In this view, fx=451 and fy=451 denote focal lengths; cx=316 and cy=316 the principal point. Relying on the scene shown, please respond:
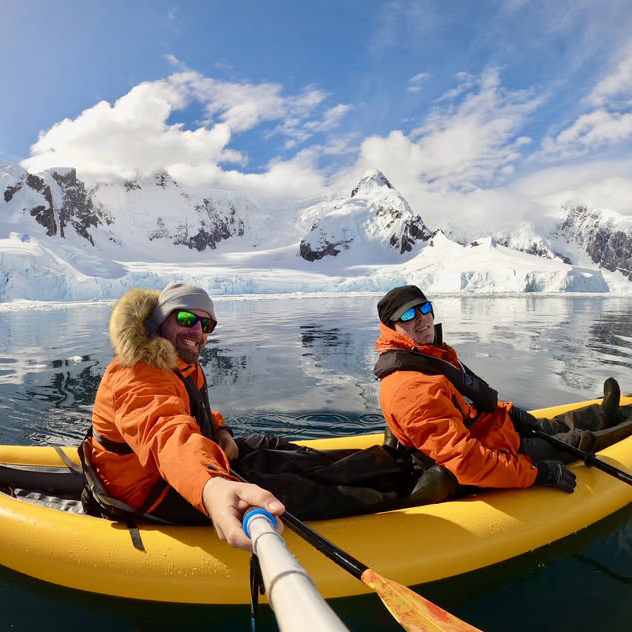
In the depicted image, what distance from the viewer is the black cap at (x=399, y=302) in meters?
2.47

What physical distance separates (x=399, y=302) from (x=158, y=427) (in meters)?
1.42

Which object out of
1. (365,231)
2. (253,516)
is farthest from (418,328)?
(365,231)

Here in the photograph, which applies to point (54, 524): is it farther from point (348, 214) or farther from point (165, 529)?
point (348, 214)

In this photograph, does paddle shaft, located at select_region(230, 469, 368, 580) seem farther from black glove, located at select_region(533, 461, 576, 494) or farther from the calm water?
black glove, located at select_region(533, 461, 576, 494)

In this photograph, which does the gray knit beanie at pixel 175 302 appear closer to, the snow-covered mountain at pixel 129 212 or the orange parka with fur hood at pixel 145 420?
the orange parka with fur hood at pixel 145 420

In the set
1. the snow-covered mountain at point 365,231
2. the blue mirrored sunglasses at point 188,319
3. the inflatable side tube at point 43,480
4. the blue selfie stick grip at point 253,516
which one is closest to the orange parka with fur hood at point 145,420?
the blue mirrored sunglasses at point 188,319

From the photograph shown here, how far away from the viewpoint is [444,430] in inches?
87.0

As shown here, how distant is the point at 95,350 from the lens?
9750 millimetres

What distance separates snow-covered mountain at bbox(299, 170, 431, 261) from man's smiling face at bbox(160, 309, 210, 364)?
8505 centimetres

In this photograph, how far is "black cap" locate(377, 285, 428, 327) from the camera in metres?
2.47

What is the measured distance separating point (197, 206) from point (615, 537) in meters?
130

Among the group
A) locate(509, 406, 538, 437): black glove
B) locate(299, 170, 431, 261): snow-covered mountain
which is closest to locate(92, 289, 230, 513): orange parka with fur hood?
locate(509, 406, 538, 437): black glove

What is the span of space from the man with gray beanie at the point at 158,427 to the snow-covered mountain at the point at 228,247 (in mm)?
43144

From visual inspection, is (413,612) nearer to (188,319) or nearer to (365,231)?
(188,319)
